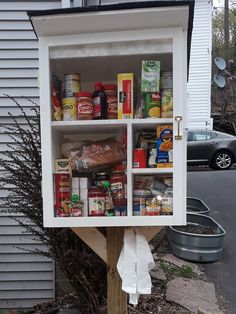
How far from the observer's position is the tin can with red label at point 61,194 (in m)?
2.34

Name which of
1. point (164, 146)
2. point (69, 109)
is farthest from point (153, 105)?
point (69, 109)

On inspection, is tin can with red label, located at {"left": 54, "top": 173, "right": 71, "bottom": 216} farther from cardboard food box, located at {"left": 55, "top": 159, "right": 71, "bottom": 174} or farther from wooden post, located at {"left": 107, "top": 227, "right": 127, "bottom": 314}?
wooden post, located at {"left": 107, "top": 227, "right": 127, "bottom": 314}

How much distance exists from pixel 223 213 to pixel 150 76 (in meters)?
4.30

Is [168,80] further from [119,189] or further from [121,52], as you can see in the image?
[119,189]

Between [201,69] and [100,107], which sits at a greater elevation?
[201,69]

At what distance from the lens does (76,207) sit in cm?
234

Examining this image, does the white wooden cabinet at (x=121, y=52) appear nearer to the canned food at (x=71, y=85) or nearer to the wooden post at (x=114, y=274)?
the canned food at (x=71, y=85)

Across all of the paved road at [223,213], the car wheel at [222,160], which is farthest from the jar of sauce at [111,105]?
the car wheel at [222,160]

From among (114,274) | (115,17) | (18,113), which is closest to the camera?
(115,17)

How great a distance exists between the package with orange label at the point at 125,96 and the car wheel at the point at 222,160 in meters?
10.1

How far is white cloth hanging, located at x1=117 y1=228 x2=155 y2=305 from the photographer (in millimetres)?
2322

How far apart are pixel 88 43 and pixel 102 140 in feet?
1.85

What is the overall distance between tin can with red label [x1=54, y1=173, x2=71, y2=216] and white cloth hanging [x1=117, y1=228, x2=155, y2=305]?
373mm

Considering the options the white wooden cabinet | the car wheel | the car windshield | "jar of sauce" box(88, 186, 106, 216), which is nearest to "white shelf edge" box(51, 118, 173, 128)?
the white wooden cabinet
